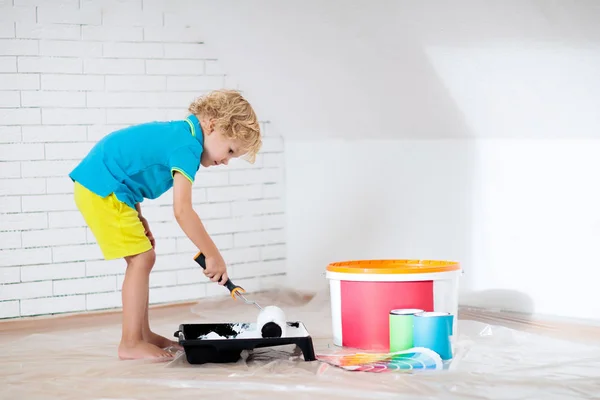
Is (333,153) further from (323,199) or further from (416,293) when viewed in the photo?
(416,293)

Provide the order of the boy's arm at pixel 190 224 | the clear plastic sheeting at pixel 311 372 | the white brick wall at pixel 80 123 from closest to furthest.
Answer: the clear plastic sheeting at pixel 311 372 → the boy's arm at pixel 190 224 → the white brick wall at pixel 80 123

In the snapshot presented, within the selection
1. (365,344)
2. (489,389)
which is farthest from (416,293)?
(489,389)

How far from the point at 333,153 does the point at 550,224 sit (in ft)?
4.11

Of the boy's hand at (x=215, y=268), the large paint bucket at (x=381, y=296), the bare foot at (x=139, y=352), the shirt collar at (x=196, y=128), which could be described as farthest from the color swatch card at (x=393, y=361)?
the shirt collar at (x=196, y=128)

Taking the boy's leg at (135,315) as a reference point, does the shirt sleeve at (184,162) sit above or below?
above

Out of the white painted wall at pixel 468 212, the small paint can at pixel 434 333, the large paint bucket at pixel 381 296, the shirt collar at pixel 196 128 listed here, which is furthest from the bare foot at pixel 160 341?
the white painted wall at pixel 468 212

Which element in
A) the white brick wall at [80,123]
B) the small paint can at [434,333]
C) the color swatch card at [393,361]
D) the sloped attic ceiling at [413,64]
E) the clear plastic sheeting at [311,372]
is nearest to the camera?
the clear plastic sheeting at [311,372]

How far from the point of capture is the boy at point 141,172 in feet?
9.14

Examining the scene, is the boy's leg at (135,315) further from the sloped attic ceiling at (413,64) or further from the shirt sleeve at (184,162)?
the sloped attic ceiling at (413,64)

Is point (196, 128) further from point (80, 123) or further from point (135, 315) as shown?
point (80, 123)

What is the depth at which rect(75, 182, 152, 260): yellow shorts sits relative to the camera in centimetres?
282

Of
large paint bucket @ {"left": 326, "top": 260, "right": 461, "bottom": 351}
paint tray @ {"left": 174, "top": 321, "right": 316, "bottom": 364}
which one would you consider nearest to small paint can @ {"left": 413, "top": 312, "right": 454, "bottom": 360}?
large paint bucket @ {"left": 326, "top": 260, "right": 461, "bottom": 351}

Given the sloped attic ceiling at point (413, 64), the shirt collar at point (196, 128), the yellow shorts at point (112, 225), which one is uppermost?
the sloped attic ceiling at point (413, 64)

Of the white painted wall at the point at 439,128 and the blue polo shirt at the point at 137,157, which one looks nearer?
the blue polo shirt at the point at 137,157
